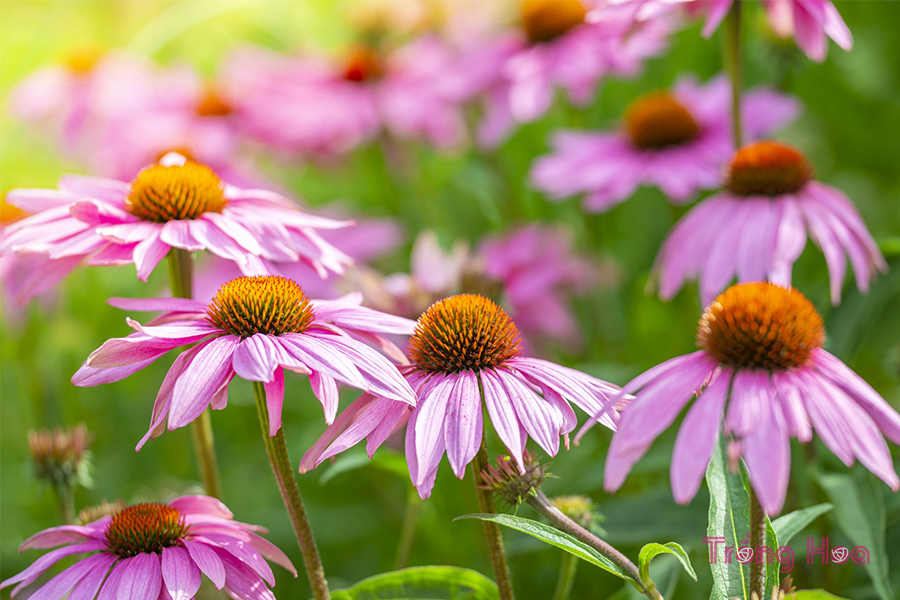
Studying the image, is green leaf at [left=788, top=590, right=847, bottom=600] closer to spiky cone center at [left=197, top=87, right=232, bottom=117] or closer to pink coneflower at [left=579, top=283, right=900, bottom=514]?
pink coneflower at [left=579, top=283, right=900, bottom=514]

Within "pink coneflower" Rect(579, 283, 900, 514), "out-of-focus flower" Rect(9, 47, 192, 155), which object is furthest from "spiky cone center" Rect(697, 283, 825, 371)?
"out-of-focus flower" Rect(9, 47, 192, 155)

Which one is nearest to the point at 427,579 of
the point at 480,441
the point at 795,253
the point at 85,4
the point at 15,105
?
the point at 480,441

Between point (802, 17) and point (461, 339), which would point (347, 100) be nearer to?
point (802, 17)

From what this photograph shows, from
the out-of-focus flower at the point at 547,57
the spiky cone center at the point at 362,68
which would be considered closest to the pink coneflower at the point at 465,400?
the out-of-focus flower at the point at 547,57

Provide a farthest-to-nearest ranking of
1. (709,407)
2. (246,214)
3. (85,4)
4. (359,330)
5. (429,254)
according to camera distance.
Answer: (85,4), (429,254), (246,214), (359,330), (709,407)

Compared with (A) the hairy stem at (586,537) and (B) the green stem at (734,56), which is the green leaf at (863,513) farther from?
(B) the green stem at (734,56)

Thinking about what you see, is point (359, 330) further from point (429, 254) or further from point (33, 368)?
point (33, 368)

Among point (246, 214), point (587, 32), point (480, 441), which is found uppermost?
point (587, 32)

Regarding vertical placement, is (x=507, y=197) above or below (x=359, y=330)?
above
